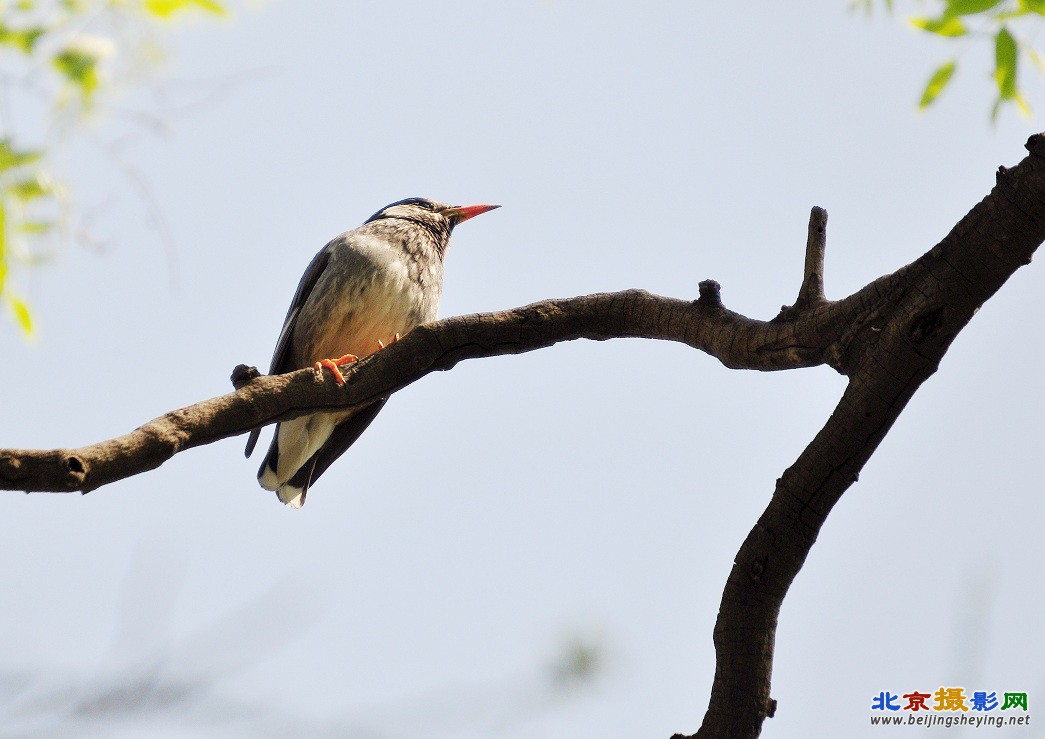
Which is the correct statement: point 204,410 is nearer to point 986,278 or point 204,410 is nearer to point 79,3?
point 79,3

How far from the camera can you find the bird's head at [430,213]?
529cm

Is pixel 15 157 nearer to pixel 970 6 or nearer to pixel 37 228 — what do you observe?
pixel 37 228

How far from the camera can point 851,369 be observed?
7.46ft

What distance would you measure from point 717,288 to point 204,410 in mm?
1377

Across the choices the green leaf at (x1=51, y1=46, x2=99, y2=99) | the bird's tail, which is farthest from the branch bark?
the bird's tail

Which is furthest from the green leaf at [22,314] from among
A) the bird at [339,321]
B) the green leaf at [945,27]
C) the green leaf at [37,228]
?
the green leaf at [945,27]

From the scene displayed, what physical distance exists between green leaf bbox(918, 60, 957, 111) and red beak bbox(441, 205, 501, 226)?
119 inches

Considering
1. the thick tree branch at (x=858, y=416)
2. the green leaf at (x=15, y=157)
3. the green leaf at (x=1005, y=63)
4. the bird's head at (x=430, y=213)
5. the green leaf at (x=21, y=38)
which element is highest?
the bird's head at (x=430, y=213)

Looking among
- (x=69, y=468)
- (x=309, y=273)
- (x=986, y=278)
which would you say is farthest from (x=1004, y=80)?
(x=309, y=273)

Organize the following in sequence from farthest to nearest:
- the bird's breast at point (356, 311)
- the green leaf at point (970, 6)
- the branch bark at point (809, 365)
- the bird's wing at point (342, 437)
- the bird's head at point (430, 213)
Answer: the bird's head at point (430, 213) → the bird's wing at point (342, 437) → the bird's breast at point (356, 311) → the green leaf at point (970, 6) → the branch bark at point (809, 365)

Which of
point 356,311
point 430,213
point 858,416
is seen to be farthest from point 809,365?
point 430,213

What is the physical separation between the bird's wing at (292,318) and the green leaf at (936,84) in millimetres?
2734

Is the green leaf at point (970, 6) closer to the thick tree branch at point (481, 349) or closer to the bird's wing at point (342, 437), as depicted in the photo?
the thick tree branch at point (481, 349)

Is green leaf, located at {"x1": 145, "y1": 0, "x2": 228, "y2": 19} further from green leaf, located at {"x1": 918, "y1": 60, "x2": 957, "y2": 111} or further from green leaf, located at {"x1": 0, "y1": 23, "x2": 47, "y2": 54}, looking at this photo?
green leaf, located at {"x1": 918, "y1": 60, "x2": 957, "y2": 111}
